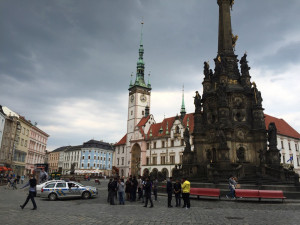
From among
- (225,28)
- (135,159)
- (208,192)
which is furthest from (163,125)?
(208,192)

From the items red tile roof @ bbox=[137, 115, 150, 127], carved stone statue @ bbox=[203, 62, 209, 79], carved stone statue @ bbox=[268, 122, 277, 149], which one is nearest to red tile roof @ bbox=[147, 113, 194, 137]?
red tile roof @ bbox=[137, 115, 150, 127]

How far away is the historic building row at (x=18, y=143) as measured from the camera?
48388mm

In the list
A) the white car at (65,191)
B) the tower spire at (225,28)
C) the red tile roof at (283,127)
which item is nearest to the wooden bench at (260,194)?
the white car at (65,191)

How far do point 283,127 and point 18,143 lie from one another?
2313 inches

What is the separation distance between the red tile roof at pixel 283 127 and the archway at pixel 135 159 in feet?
111

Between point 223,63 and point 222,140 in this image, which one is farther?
point 223,63

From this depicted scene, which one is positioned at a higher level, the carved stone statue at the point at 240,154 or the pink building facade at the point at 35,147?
the pink building facade at the point at 35,147

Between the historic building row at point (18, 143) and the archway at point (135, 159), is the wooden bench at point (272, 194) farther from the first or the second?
the archway at point (135, 159)

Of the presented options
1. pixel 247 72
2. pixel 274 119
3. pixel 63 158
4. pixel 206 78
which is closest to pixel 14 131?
pixel 206 78

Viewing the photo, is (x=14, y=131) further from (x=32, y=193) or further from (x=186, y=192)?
(x=186, y=192)

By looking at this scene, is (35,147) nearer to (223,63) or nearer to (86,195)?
(86,195)

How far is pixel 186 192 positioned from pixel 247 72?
1548cm

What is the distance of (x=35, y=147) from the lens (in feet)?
219

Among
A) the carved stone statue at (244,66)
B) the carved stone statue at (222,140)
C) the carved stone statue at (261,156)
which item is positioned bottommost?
the carved stone statue at (261,156)
